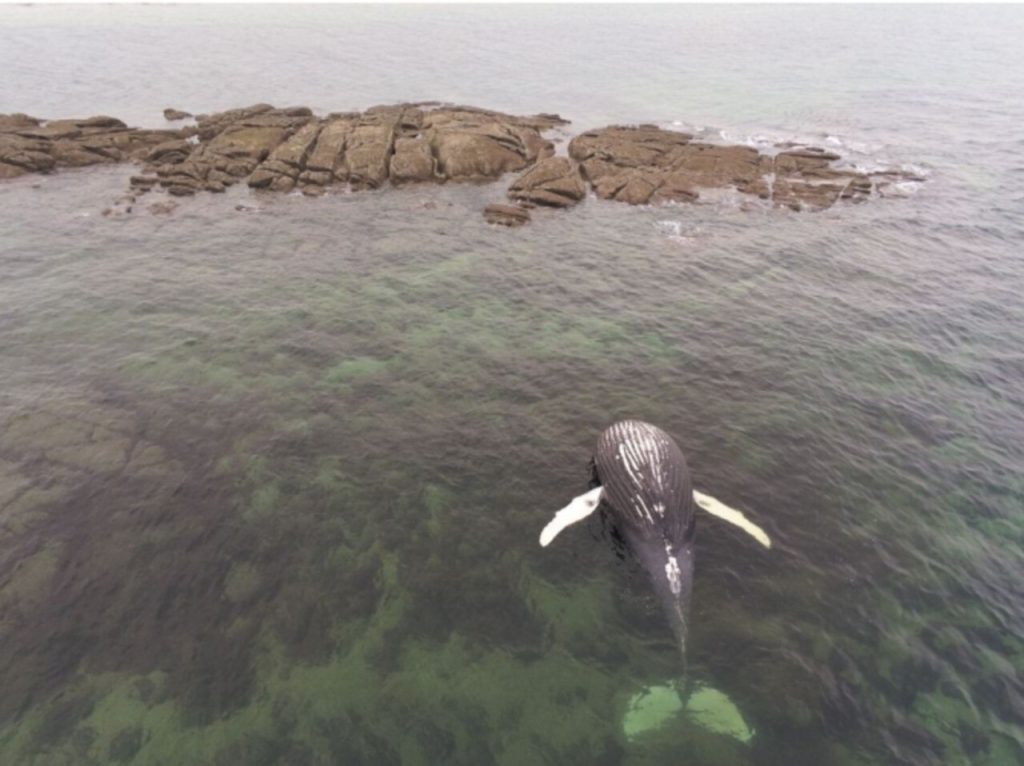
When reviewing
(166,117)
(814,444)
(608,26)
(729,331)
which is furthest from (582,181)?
(608,26)

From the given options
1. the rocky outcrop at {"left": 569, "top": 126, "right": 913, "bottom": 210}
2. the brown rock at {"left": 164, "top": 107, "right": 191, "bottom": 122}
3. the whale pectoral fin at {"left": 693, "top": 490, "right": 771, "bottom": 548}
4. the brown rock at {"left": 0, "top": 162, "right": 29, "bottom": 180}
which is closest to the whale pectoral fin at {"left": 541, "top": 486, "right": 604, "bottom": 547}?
the whale pectoral fin at {"left": 693, "top": 490, "right": 771, "bottom": 548}

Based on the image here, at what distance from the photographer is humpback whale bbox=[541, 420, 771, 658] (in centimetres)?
1412

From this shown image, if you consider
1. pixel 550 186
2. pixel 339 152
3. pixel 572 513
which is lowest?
pixel 572 513

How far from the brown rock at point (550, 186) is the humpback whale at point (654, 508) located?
2702cm

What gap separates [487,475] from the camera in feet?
60.1

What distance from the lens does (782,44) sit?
132 meters

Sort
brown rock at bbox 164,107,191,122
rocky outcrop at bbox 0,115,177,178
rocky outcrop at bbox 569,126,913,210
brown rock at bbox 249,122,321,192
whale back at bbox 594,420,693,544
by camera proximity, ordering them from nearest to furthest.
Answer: whale back at bbox 594,420,693,544
rocky outcrop at bbox 569,126,913,210
brown rock at bbox 249,122,321,192
rocky outcrop at bbox 0,115,177,178
brown rock at bbox 164,107,191,122

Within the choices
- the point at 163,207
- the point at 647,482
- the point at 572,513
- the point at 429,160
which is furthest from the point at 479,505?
the point at 429,160

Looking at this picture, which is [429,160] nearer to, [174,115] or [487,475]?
[487,475]

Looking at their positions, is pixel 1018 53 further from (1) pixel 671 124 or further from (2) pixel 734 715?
(2) pixel 734 715

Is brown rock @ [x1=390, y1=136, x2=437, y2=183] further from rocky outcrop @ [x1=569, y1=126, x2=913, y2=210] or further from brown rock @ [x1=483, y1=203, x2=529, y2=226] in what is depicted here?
rocky outcrop @ [x1=569, y1=126, x2=913, y2=210]

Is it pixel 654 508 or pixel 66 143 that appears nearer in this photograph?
pixel 654 508

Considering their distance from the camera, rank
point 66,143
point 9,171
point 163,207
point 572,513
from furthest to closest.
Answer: point 66,143
point 9,171
point 163,207
point 572,513

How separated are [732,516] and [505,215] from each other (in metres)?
27.5
